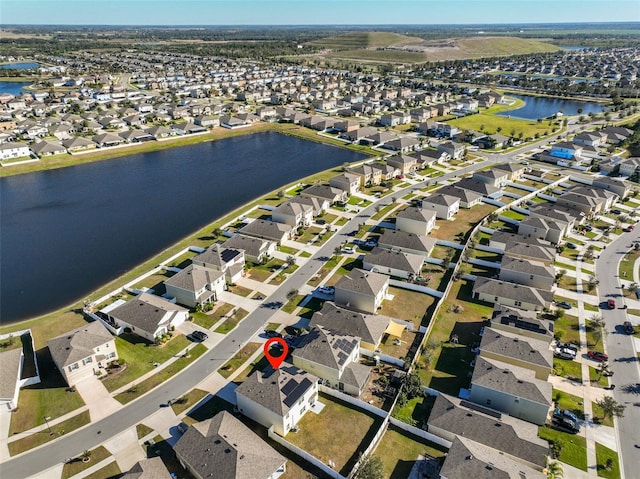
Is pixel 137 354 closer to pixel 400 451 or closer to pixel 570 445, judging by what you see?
pixel 400 451

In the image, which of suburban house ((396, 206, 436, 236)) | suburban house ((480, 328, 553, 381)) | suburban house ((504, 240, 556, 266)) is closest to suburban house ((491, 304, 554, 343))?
suburban house ((480, 328, 553, 381))

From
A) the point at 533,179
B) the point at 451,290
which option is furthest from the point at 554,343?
the point at 533,179

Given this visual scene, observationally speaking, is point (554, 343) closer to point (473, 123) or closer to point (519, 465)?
point (519, 465)

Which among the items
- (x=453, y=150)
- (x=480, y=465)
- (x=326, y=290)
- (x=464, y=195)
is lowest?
(x=326, y=290)

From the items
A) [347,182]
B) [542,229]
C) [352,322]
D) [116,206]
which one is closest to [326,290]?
[352,322]

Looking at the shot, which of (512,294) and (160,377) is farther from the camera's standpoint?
(512,294)

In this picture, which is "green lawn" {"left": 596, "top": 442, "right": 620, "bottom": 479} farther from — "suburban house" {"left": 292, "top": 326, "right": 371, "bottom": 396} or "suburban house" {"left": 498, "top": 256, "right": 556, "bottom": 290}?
"suburban house" {"left": 498, "top": 256, "right": 556, "bottom": 290}

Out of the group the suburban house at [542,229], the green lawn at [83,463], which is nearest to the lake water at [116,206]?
the green lawn at [83,463]
